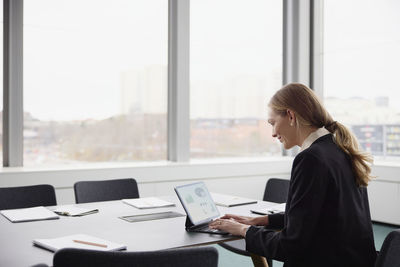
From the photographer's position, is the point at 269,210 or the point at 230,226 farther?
the point at 269,210

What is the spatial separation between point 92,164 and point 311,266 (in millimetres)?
3505

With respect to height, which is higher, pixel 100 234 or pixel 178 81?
pixel 178 81

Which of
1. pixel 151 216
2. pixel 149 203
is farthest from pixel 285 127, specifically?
pixel 149 203

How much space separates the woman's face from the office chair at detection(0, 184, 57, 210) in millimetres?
1702

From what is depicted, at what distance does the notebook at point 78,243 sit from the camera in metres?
1.87

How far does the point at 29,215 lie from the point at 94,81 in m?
2.68

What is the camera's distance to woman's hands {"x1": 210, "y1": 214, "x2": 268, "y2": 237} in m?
2.12

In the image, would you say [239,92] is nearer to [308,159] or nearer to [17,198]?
[17,198]

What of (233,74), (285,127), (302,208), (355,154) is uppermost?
(233,74)

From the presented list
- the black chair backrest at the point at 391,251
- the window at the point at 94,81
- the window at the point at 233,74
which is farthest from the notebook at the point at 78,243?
the window at the point at 233,74

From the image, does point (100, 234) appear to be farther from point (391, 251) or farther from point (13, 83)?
point (13, 83)

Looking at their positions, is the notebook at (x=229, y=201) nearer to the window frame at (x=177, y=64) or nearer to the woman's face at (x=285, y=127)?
the woman's face at (x=285, y=127)

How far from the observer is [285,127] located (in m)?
2.11

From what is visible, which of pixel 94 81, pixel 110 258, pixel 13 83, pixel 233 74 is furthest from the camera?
pixel 233 74
